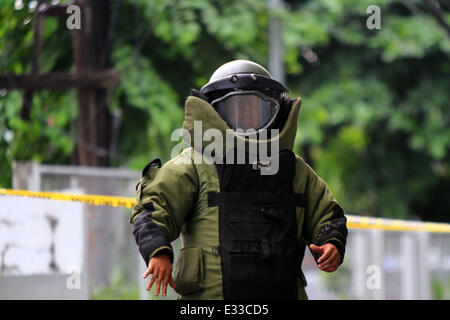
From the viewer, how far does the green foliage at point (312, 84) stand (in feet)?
32.1

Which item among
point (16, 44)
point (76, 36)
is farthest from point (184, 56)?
point (16, 44)

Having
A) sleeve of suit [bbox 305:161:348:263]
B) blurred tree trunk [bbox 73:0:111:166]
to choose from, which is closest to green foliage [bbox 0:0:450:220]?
blurred tree trunk [bbox 73:0:111:166]

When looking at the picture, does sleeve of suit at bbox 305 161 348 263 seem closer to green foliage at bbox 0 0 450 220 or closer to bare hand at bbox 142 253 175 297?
bare hand at bbox 142 253 175 297

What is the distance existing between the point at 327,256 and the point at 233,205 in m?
0.46

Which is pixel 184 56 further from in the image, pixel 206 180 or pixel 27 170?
pixel 206 180

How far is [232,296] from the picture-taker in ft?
11.6

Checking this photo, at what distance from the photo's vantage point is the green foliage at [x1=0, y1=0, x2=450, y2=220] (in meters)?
9.80

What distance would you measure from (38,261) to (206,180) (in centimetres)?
229

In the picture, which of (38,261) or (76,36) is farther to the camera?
(76,36)

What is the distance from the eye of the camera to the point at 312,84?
1370 centimetres

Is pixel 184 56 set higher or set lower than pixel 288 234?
higher

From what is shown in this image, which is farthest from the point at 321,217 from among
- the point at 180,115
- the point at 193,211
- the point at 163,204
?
the point at 180,115

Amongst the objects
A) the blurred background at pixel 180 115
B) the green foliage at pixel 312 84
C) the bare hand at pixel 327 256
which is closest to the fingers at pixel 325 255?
the bare hand at pixel 327 256
